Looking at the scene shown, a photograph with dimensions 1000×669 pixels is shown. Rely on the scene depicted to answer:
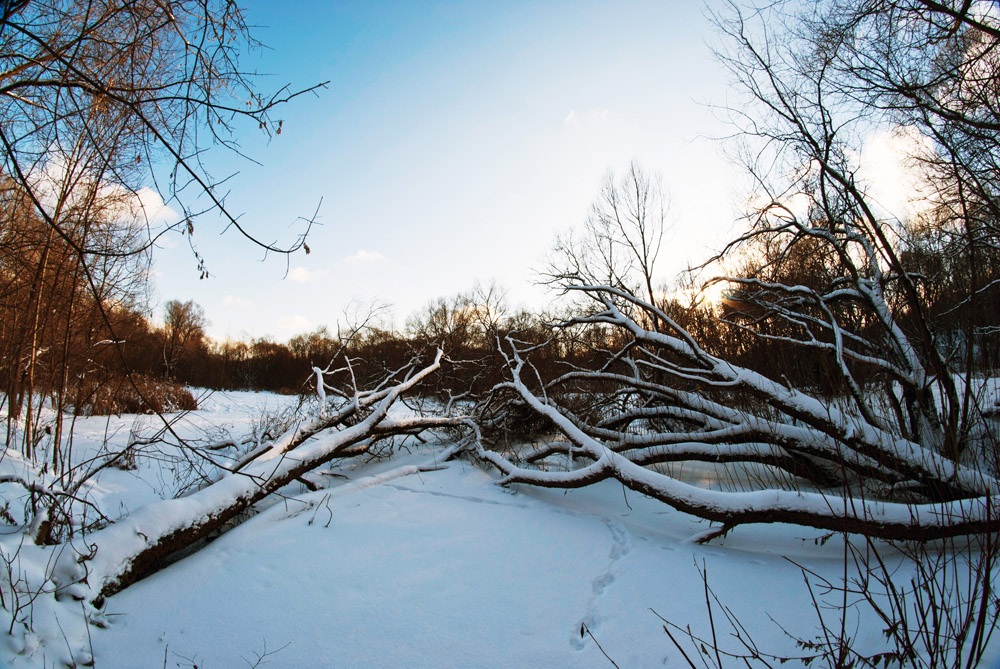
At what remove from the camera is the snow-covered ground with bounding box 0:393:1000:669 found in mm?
2307

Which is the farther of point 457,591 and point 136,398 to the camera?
point 136,398

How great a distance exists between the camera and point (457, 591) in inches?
113

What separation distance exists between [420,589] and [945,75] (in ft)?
20.4

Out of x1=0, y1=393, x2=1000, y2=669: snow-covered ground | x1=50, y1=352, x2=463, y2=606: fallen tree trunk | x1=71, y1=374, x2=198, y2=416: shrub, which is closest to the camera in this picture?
x1=0, y1=393, x2=1000, y2=669: snow-covered ground

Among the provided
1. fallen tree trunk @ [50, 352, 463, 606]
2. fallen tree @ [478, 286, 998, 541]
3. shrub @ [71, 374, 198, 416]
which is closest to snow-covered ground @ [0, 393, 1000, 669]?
fallen tree trunk @ [50, 352, 463, 606]

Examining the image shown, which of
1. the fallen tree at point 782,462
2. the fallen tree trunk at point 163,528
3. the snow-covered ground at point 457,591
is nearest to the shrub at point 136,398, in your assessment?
the fallen tree trunk at point 163,528

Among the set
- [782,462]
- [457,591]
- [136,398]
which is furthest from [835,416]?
[136,398]

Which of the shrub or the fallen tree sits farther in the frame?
the shrub

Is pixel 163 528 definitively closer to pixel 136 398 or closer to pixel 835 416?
pixel 835 416

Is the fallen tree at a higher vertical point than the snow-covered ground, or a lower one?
higher

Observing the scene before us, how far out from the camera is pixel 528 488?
15.8 feet

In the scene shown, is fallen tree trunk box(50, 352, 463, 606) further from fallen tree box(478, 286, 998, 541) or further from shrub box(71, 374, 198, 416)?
shrub box(71, 374, 198, 416)

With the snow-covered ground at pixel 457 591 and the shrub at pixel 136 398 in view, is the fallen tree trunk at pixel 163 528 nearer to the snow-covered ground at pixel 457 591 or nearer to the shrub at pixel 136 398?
the snow-covered ground at pixel 457 591

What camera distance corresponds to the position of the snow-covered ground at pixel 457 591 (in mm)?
2307
